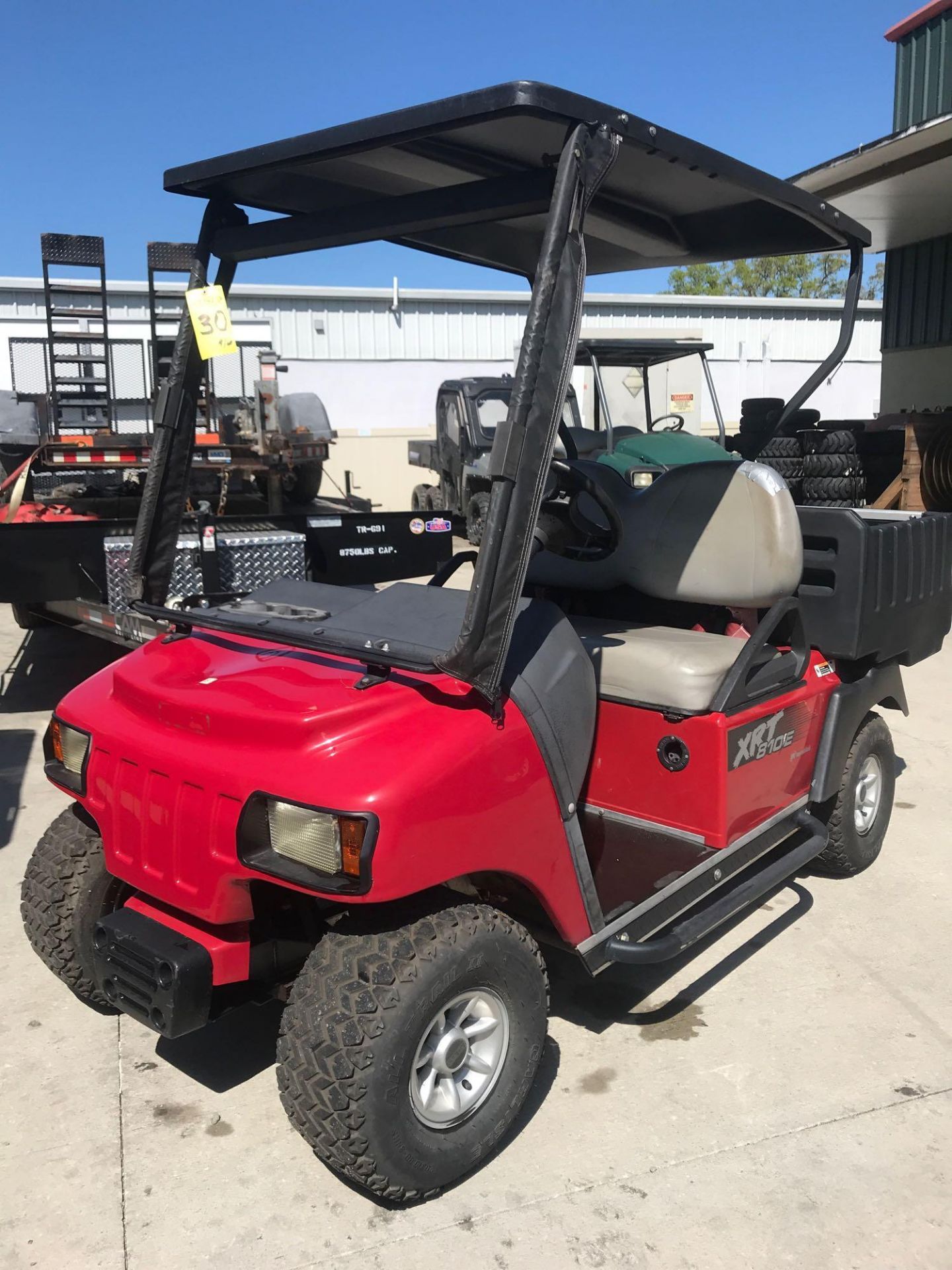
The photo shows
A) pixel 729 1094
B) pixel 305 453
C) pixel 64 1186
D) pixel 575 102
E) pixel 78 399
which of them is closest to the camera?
pixel 575 102

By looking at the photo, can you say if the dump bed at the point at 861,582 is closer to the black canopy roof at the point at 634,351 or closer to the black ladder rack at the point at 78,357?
the black canopy roof at the point at 634,351

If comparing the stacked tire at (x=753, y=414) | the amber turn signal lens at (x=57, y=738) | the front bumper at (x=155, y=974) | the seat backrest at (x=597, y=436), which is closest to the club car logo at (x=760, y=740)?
A: the front bumper at (x=155, y=974)

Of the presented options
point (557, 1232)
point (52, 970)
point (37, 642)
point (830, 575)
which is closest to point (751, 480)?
point (830, 575)

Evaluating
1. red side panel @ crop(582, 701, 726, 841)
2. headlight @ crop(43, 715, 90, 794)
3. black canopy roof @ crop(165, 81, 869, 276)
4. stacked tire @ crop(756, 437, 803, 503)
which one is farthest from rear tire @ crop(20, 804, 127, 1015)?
stacked tire @ crop(756, 437, 803, 503)

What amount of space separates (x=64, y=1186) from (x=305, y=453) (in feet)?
24.9

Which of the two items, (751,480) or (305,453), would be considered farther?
(305,453)

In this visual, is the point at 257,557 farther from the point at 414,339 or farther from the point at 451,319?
the point at 451,319

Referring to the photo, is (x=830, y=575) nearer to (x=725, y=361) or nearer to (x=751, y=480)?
(x=751, y=480)

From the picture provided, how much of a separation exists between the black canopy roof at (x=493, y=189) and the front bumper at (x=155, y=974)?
1771 mm

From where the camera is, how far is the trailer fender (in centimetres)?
362

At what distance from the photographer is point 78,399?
10.2m

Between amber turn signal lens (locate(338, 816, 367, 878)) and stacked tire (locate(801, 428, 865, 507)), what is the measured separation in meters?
9.13

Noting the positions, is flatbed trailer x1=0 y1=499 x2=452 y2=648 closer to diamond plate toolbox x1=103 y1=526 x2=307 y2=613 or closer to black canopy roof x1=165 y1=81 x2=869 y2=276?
diamond plate toolbox x1=103 y1=526 x2=307 y2=613

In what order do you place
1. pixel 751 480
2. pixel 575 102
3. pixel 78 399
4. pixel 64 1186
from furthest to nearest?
pixel 78 399
pixel 751 480
pixel 64 1186
pixel 575 102
